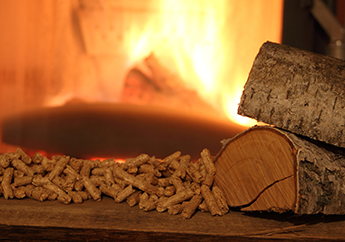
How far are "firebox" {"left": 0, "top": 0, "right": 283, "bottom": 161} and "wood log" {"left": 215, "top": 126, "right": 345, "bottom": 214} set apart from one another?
2.56 feet

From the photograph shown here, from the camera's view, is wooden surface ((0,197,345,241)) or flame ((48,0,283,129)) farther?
flame ((48,0,283,129))

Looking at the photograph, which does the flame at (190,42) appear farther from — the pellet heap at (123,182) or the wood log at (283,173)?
the wood log at (283,173)

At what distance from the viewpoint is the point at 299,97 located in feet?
4.25

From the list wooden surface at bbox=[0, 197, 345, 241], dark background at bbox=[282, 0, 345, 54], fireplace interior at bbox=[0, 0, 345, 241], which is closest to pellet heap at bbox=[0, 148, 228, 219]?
wooden surface at bbox=[0, 197, 345, 241]

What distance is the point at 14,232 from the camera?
120 centimetres

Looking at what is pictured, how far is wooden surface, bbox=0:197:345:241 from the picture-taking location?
47.1 inches

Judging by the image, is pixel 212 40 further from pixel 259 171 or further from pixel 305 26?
pixel 259 171

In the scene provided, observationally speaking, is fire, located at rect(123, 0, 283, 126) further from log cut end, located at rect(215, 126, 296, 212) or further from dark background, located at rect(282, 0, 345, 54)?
log cut end, located at rect(215, 126, 296, 212)

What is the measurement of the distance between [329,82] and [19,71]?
66.8 inches

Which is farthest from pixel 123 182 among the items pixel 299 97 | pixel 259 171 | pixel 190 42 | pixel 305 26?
pixel 305 26

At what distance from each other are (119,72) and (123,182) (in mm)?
809

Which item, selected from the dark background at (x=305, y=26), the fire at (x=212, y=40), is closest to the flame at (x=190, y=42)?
the fire at (x=212, y=40)

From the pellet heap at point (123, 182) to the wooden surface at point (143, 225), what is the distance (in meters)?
0.05

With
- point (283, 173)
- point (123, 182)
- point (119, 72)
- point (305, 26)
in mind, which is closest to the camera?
point (283, 173)
